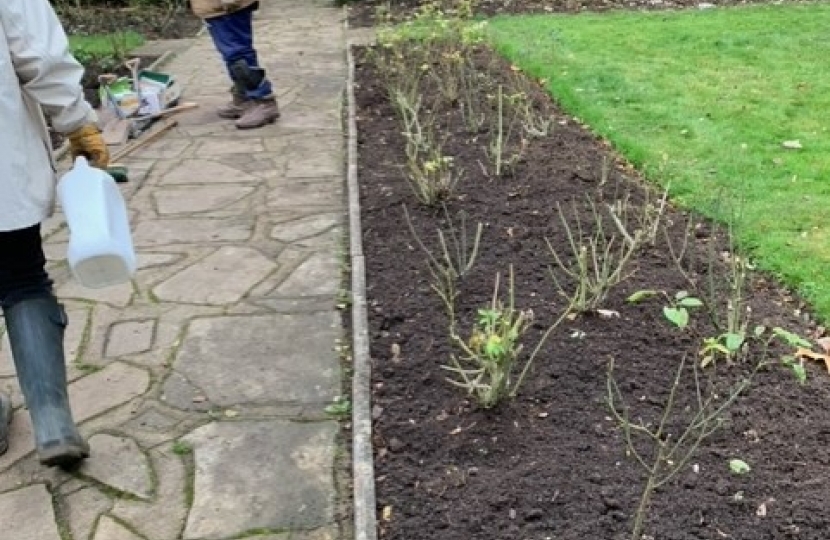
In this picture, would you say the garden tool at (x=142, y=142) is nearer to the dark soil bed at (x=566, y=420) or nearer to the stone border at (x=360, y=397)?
Result: the stone border at (x=360, y=397)

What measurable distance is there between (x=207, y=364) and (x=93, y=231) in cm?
100

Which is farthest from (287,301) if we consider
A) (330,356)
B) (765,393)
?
(765,393)

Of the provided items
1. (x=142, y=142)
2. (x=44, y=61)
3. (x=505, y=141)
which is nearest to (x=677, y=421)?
(x=44, y=61)

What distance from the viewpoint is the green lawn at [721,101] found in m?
5.08

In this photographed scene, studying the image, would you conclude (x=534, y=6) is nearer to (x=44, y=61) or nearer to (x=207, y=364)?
(x=207, y=364)

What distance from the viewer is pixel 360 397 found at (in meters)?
3.59

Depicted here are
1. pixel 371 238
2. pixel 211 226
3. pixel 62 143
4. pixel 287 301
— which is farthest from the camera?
pixel 62 143

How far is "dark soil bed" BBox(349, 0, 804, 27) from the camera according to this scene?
1157 cm

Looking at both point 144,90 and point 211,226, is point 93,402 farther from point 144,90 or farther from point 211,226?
point 144,90

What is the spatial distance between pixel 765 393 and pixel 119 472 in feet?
6.93

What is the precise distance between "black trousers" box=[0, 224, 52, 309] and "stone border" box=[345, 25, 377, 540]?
110cm

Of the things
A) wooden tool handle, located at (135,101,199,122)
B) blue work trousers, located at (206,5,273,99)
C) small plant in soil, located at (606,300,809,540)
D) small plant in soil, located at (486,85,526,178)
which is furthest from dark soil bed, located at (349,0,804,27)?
small plant in soil, located at (606,300,809,540)

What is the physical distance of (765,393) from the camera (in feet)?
11.3

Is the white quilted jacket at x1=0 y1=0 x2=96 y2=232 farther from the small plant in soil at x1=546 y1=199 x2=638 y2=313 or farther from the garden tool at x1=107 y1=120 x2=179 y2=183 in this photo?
the garden tool at x1=107 y1=120 x2=179 y2=183
